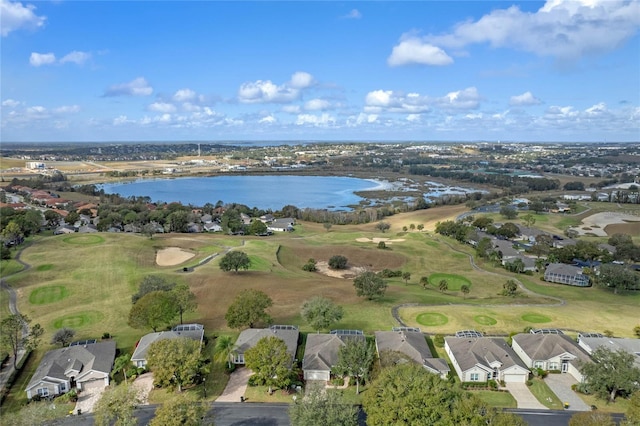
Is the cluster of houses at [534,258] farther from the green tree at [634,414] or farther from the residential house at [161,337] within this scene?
the residential house at [161,337]

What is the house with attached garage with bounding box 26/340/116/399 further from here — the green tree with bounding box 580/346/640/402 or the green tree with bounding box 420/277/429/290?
the green tree with bounding box 420/277/429/290

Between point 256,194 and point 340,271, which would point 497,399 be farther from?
point 256,194

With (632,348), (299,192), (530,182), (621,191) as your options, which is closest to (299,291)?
(632,348)

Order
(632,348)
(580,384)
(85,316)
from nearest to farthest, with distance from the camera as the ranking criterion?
(580,384) → (632,348) → (85,316)

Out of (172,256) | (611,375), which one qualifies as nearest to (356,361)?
(611,375)

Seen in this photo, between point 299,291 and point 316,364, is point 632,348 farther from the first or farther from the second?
point 299,291

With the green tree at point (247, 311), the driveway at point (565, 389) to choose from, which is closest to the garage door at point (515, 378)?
the driveway at point (565, 389)
